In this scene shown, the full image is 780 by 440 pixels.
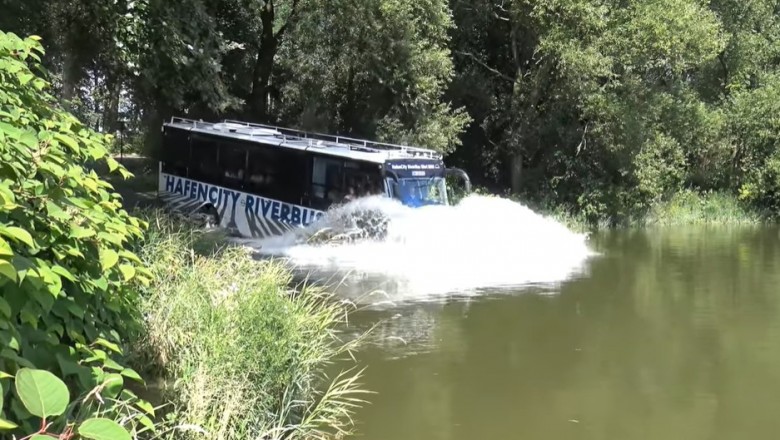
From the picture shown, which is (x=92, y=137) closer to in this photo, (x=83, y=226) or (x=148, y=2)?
(x=83, y=226)

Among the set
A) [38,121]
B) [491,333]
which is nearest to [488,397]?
[491,333]

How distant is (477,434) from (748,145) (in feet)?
96.6

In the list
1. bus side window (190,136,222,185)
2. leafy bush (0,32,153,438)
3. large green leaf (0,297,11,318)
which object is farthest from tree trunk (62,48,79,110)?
large green leaf (0,297,11,318)

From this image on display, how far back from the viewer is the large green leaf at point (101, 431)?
2586mm

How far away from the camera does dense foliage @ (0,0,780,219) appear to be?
77.7ft

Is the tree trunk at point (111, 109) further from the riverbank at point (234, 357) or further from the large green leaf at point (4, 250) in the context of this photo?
the large green leaf at point (4, 250)

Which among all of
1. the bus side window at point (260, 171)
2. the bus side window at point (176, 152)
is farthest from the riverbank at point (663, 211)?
the bus side window at point (260, 171)

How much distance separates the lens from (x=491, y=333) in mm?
10797

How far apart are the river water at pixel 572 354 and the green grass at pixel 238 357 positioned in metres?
0.96

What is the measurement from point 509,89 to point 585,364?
21.5 m

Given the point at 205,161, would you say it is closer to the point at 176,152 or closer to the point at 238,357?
the point at 176,152

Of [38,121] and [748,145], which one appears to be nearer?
[38,121]

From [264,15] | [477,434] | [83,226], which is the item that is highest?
[264,15]

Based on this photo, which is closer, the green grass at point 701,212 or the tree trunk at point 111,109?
the tree trunk at point 111,109
